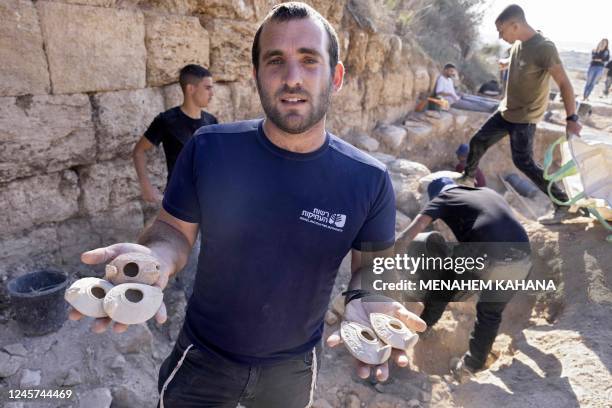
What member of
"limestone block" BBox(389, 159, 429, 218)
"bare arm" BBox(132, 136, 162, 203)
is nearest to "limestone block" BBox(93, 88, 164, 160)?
"bare arm" BBox(132, 136, 162, 203)

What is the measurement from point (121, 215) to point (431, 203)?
2783 mm

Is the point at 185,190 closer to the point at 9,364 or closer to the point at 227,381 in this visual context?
the point at 227,381

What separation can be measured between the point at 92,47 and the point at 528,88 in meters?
4.07

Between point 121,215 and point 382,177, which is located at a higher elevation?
point 382,177

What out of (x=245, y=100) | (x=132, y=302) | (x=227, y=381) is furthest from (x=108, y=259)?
(x=245, y=100)

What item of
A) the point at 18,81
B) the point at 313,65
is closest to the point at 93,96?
the point at 18,81

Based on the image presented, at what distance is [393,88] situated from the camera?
7.95 metres

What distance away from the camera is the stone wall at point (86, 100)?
2826mm

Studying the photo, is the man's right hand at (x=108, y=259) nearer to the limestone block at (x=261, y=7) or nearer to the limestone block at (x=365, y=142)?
the limestone block at (x=261, y=7)

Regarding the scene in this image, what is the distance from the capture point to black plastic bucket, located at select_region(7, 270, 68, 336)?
251 centimetres

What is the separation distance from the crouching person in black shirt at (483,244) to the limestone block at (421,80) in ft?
19.2

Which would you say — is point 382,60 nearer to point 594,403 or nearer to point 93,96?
point 93,96

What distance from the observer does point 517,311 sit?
412 centimetres

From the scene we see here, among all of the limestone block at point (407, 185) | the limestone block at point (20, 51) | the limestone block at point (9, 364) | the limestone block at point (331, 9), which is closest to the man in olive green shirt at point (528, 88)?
the limestone block at point (407, 185)
